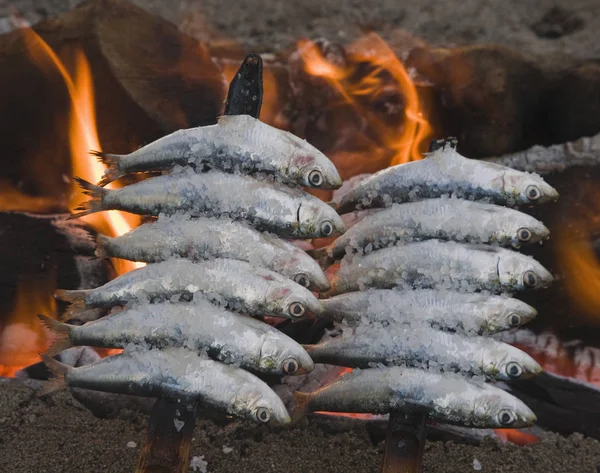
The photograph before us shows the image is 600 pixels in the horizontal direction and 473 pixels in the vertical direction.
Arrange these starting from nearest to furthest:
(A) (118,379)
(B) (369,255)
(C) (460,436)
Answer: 1. (A) (118,379)
2. (B) (369,255)
3. (C) (460,436)

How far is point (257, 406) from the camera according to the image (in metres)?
2.06

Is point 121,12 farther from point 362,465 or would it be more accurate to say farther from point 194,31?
point 362,465

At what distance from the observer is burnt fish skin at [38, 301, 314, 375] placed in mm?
2146

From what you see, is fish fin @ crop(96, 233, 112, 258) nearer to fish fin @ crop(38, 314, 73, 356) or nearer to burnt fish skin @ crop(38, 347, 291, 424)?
fish fin @ crop(38, 314, 73, 356)

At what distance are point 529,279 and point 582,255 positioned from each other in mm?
1244

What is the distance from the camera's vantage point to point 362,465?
9.46 feet

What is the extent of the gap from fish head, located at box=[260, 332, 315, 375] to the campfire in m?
1.36

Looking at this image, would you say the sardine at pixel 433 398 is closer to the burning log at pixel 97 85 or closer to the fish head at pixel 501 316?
the fish head at pixel 501 316

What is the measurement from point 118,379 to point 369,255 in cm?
133

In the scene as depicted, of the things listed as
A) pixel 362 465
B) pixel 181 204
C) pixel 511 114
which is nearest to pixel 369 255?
pixel 181 204

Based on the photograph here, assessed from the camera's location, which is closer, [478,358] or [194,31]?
[478,358]

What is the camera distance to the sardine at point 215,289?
2240 millimetres

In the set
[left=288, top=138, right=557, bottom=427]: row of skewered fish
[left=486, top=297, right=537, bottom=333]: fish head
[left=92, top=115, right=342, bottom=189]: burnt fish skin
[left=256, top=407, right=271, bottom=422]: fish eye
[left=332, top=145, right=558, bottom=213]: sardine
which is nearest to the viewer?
[left=256, top=407, right=271, bottom=422]: fish eye

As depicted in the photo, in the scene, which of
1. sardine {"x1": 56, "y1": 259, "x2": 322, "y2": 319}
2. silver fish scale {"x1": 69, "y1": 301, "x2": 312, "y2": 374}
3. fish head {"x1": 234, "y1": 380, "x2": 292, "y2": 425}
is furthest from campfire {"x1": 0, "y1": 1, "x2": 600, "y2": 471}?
fish head {"x1": 234, "y1": 380, "x2": 292, "y2": 425}
